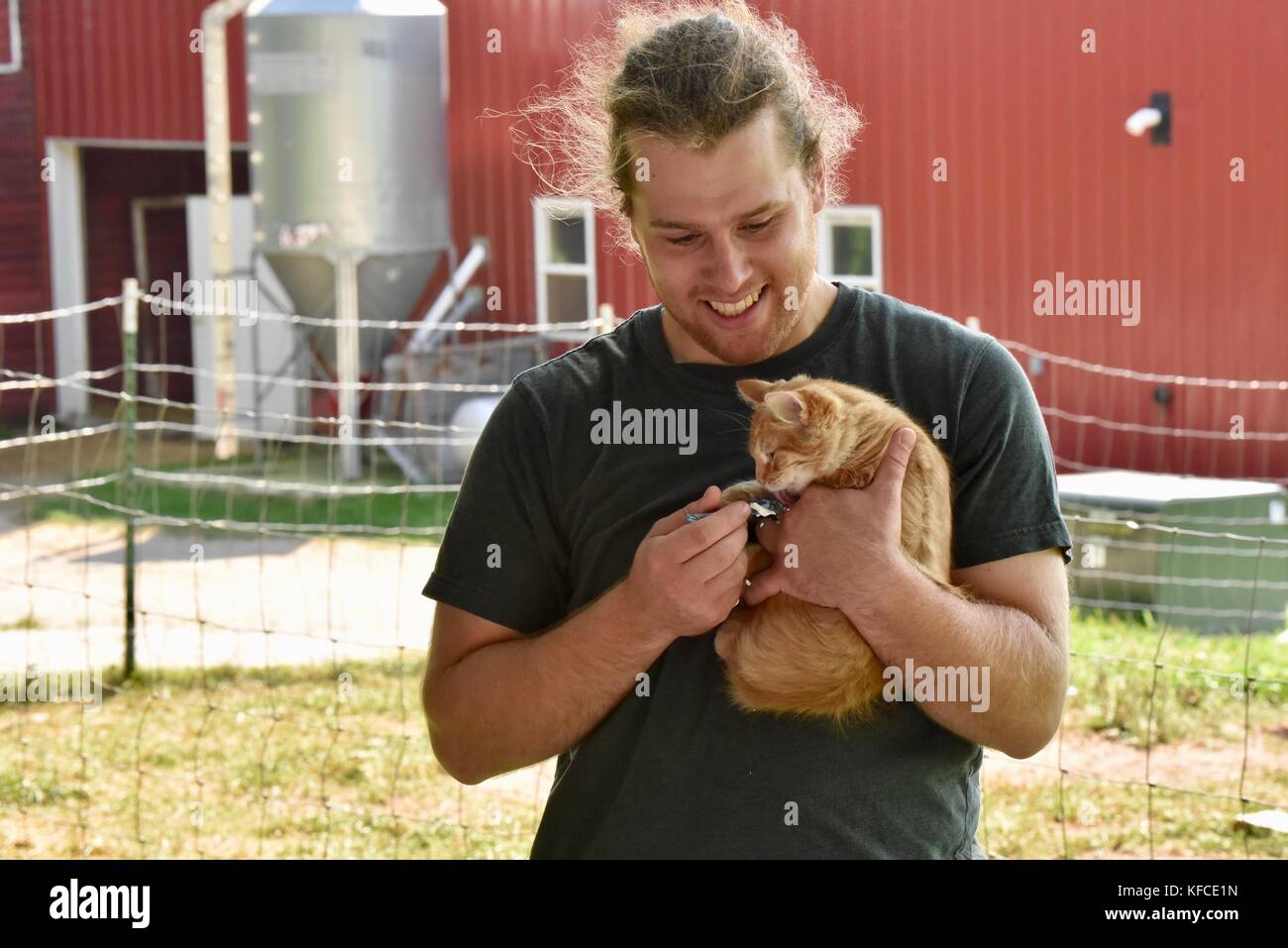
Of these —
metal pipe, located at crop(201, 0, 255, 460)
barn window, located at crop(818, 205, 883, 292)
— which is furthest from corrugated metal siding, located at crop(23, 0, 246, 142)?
barn window, located at crop(818, 205, 883, 292)

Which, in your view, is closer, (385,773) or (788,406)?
(788,406)

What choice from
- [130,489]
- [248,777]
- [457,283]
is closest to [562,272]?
[457,283]

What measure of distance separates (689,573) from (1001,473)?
54 cm

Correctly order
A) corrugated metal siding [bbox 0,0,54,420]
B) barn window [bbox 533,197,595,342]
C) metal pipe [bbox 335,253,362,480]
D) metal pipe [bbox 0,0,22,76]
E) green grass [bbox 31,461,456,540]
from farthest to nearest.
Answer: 1. corrugated metal siding [bbox 0,0,54,420]
2. metal pipe [bbox 0,0,22,76]
3. barn window [bbox 533,197,595,342]
4. metal pipe [bbox 335,253,362,480]
5. green grass [bbox 31,461,456,540]

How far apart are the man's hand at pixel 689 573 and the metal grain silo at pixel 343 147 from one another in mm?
13422

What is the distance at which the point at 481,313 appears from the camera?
1677cm

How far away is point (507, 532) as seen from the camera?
2.47 meters

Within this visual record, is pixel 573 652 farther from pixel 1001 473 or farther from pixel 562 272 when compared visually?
pixel 562 272

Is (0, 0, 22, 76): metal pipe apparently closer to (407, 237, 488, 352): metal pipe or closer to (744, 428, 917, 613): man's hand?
(407, 237, 488, 352): metal pipe

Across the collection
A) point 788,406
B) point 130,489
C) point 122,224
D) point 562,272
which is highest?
point 122,224

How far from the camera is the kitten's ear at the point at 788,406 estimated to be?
7.61 ft

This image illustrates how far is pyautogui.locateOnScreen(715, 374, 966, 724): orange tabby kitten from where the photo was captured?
7.61ft

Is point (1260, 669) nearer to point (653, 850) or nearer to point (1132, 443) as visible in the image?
point (1132, 443)

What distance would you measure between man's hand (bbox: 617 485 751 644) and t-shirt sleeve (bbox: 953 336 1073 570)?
0.38m
